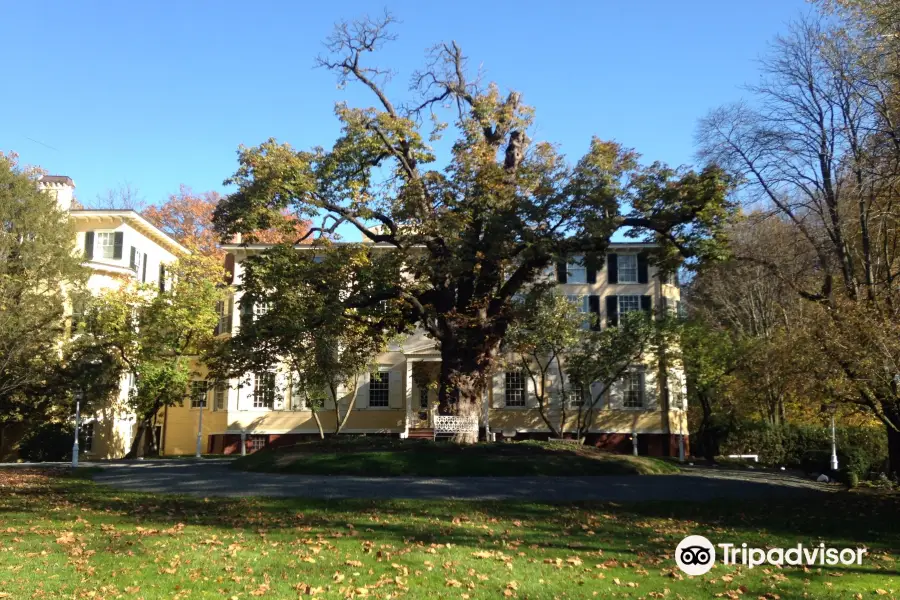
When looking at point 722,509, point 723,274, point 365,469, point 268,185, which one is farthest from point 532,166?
point 723,274

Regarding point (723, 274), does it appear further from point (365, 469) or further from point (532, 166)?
point (365, 469)

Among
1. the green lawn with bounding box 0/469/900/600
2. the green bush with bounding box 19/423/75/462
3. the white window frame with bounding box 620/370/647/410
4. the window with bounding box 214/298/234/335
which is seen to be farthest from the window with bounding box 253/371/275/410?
the green lawn with bounding box 0/469/900/600

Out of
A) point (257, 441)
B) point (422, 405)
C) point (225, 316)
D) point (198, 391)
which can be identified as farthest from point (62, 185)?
point (422, 405)

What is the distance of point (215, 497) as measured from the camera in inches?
512

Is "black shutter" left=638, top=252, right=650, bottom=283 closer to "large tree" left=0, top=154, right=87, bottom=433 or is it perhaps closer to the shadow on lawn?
the shadow on lawn

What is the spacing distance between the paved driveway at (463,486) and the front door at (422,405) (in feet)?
55.3

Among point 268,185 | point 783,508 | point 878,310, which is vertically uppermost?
point 268,185

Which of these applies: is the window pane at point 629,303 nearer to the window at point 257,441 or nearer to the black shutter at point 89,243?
the window at point 257,441

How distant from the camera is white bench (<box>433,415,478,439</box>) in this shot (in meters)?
20.0

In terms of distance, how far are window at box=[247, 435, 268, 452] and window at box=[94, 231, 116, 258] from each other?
1056cm

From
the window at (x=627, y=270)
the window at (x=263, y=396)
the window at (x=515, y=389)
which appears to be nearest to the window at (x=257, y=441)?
the window at (x=263, y=396)

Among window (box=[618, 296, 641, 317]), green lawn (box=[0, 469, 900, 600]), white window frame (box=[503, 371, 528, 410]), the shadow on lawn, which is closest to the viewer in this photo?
green lawn (box=[0, 469, 900, 600])

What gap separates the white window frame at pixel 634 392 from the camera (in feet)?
114

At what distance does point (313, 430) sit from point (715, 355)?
18673 mm
